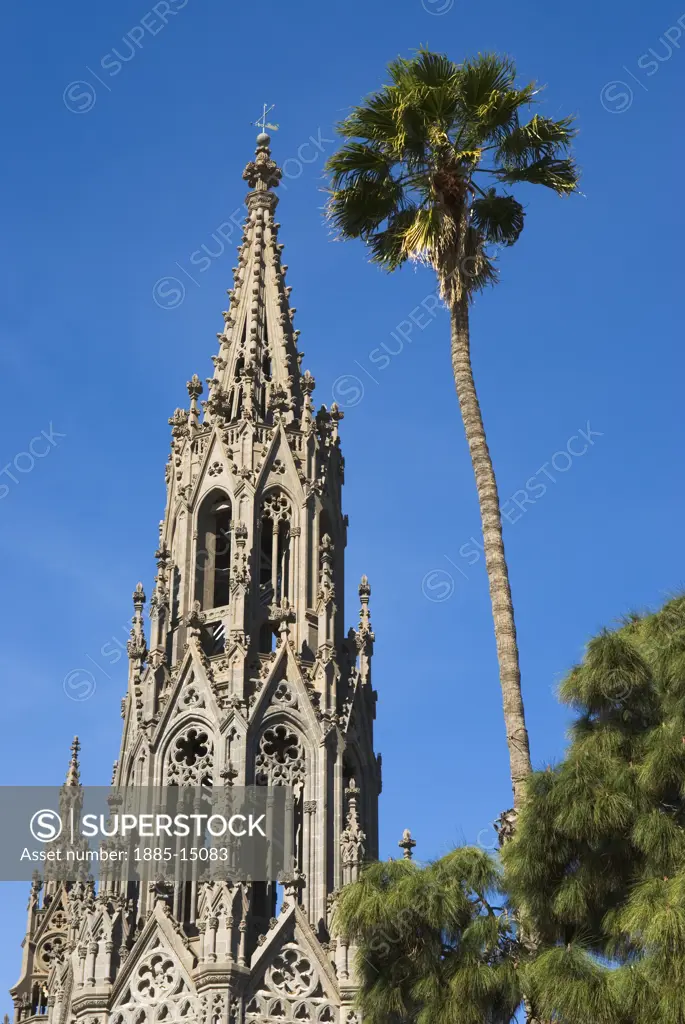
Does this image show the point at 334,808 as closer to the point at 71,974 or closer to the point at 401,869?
the point at 71,974

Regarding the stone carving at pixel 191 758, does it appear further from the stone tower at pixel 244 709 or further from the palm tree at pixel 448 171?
the palm tree at pixel 448 171

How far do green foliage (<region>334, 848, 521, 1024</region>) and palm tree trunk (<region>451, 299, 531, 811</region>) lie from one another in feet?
5.27

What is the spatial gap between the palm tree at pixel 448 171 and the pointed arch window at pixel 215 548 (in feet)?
39.1

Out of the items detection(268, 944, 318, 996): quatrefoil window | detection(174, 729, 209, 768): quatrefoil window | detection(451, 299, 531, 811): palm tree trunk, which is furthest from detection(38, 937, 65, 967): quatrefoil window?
detection(451, 299, 531, 811): palm tree trunk

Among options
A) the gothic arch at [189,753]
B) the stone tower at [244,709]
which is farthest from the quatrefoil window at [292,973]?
the gothic arch at [189,753]

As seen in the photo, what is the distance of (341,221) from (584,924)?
1450 cm

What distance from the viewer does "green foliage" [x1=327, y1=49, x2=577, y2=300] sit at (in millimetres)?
31859

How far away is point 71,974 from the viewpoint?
3825 centimetres

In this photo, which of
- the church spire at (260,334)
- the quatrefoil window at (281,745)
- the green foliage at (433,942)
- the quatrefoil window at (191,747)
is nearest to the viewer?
the green foliage at (433,942)

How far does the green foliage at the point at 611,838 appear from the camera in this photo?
22.8 meters

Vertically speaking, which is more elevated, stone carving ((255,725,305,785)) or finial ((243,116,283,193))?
finial ((243,116,283,193))

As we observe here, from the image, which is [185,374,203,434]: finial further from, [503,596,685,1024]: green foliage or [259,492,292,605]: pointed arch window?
[503,596,685,1024]: green foliage

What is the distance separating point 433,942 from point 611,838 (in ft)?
10.3

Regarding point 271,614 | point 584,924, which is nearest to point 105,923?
point 271,614
